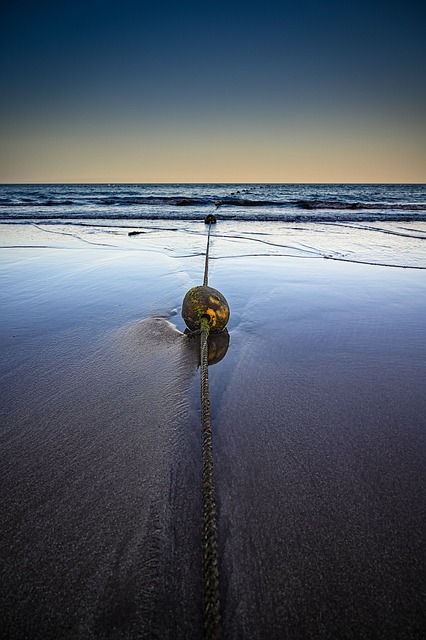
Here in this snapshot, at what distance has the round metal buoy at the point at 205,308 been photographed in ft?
7.77

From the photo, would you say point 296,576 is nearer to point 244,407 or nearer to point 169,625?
point 169,625

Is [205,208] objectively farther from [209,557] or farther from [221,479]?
[209,557]

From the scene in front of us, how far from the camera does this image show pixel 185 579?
2.90ft

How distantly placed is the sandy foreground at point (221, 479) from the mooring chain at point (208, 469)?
19 cm

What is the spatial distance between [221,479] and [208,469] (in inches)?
11.3

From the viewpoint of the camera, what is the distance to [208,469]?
0.99 m

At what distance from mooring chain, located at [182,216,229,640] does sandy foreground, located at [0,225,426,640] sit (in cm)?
19

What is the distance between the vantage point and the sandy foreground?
0.84 m

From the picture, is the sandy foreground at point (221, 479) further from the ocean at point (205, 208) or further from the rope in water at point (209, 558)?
the ocean at point (205, 208)

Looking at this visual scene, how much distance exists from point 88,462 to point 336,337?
202cm

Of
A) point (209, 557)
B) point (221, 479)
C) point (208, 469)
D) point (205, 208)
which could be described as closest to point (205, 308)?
point (221, 479)

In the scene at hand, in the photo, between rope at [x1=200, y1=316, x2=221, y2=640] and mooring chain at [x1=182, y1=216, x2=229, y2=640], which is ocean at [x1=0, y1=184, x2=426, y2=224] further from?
rope at [x1=200, y1=316, x2=221, y2=640]

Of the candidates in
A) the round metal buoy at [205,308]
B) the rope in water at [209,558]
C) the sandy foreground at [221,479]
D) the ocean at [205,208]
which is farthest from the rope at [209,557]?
the ocean at [205,208]

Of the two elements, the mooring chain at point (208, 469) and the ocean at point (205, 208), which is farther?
the ocean at point (205, 208)
